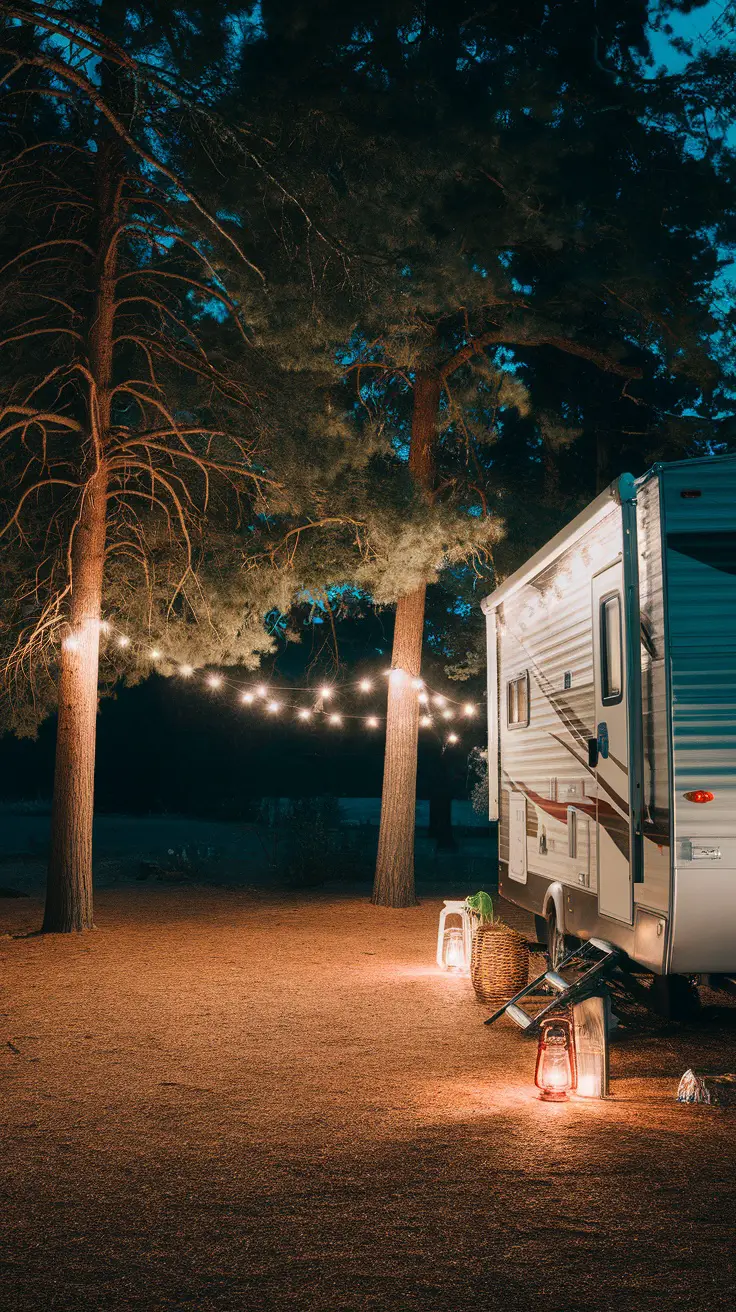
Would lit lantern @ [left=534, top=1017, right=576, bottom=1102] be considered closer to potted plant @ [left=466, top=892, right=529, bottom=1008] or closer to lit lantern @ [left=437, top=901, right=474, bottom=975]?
potted plant @ [left=466, top=892, right=529, bottom=1008]

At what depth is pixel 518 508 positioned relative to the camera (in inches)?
653

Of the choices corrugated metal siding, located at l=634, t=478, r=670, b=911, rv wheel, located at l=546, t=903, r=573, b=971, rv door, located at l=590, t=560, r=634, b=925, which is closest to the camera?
corrugated metal siding, located at l=634, t=478, r=670, b=911

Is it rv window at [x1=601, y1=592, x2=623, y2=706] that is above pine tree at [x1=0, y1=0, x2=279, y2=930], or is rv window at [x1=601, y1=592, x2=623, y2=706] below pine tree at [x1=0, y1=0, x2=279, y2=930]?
below

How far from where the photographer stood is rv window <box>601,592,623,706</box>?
22.8ft

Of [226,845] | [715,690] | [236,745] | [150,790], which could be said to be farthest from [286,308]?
[150,790]

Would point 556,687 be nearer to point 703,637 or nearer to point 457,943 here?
point 703,637

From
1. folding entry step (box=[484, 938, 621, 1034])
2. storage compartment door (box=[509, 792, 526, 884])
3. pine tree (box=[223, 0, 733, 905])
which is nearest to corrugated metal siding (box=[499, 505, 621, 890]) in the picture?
storage compartment door (box=[509, 792, 526, 884])

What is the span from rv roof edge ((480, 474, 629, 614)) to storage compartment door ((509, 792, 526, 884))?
1.86 meters

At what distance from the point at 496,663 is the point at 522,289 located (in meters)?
6.98

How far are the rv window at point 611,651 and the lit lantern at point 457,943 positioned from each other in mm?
3714

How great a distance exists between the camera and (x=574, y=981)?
7328mm

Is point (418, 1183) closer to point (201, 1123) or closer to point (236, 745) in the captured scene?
point (201, 1123)

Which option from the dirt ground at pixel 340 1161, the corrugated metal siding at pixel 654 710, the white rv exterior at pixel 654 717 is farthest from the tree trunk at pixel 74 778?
the corrugated metal siding at pixel 654 710

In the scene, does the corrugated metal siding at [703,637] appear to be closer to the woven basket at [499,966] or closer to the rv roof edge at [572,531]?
the rv roof edge at [572,531]
